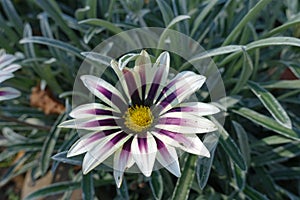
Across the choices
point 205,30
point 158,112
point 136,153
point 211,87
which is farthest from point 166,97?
point 205,30

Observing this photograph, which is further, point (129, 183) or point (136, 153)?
point (129, 183)

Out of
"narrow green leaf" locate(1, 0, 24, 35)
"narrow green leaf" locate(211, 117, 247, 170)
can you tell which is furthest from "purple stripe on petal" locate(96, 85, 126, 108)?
"narrow green leaf" locate(1, 0, 24, 35)

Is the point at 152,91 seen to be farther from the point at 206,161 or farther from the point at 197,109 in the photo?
the point at 206,161

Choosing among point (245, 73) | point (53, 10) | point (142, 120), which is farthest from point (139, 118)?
point (53, 10)

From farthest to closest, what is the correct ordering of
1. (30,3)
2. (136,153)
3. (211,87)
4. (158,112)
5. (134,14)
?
(30,3)
(134,14)
(211,87)
(158,112)
(136,153)

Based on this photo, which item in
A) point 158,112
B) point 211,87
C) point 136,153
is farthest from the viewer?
point 211,87

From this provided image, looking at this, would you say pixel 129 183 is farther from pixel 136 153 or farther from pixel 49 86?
pixel 136 153

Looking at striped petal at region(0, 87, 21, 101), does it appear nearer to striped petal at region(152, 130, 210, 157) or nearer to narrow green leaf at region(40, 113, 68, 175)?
narrow green leaf at region(40, 113, 68, 175)

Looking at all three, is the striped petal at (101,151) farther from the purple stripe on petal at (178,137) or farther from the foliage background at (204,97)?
the foliage background at (204,97)
